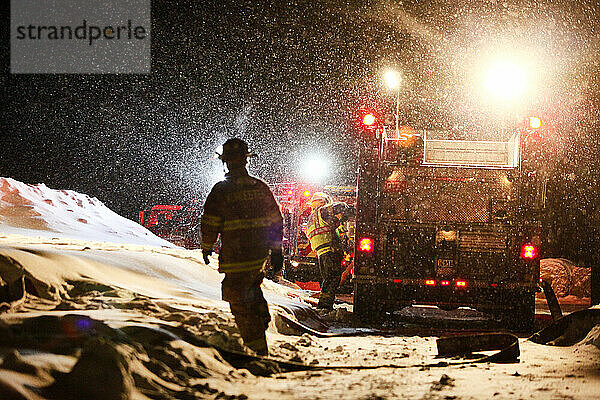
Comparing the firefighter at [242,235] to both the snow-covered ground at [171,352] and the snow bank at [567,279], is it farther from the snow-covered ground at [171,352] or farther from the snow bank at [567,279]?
the snow bank at [567,279]

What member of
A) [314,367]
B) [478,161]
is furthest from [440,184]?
[314,367]

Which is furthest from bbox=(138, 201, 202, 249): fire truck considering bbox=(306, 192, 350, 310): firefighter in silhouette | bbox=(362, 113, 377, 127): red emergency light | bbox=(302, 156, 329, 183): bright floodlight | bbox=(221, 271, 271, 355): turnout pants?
bbox=(221, 271, 271, 355): turnout pants

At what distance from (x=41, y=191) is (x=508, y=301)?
10.2 m

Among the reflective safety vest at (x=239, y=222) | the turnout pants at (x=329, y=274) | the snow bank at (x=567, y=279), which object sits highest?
the reflective safety vest at (x=239, y=222)

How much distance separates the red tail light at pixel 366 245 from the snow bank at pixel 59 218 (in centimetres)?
519

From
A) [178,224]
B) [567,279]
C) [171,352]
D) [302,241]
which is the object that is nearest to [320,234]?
[302,241]

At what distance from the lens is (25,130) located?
25.6 metres

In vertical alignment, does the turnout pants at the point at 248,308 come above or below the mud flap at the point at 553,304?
above

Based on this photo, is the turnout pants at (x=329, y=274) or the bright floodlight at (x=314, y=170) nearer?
the turnout pants at (x=329, y=274)

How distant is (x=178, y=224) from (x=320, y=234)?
10.8 m

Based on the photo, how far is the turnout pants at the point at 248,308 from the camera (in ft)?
16.6

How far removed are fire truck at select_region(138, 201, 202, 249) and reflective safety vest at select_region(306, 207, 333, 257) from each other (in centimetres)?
870

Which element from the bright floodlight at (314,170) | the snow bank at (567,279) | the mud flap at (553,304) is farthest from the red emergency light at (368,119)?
the bright floodlight at (314,170)

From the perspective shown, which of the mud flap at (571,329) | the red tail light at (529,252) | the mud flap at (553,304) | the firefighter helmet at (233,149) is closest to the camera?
the firefighter helmet at (233,149)
